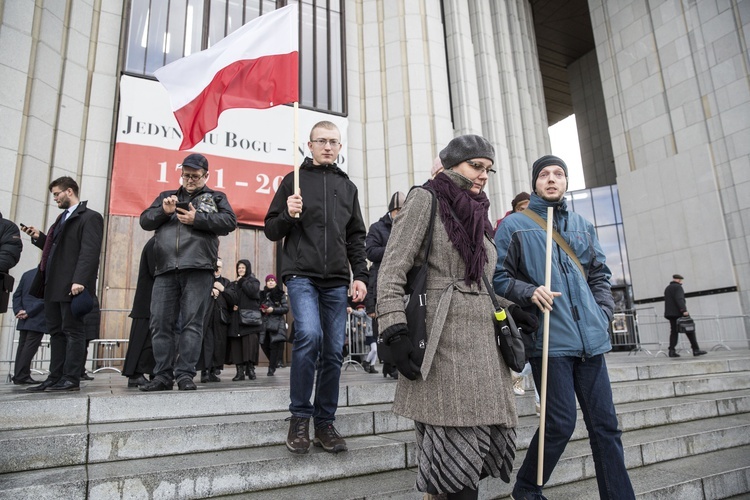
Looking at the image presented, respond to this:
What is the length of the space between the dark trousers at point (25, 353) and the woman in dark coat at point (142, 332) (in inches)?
68.3

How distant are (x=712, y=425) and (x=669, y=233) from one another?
15329 millimetres

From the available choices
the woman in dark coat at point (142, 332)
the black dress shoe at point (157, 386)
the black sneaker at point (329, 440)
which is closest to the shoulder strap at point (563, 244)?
the black sneaker at point (329, 440)

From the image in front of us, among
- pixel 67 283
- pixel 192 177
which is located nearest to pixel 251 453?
pixel 192 177

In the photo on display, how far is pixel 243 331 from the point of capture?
23.8 feet

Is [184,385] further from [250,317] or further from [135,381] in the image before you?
[250,317]

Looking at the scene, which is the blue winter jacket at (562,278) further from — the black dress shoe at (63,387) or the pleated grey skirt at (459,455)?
the black dress shoe at (63,387)

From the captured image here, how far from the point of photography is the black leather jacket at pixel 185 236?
15.4ft

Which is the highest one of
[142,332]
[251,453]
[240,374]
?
[142,332]

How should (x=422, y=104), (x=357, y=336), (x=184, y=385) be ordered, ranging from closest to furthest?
(x=184, y=385) → (x=357, y=336) → (x=422, y=104)

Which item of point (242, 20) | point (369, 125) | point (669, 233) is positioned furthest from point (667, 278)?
point (242, 20)

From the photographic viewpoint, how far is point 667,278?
18.3 meters

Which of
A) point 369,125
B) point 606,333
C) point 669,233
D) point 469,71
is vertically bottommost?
point 606,333

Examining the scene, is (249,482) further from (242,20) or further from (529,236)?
(242,20)

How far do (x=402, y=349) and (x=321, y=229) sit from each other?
1.55 meters
